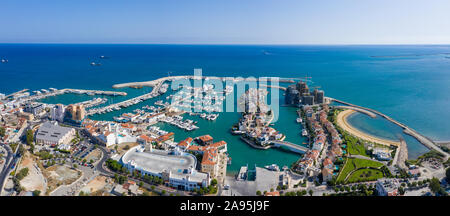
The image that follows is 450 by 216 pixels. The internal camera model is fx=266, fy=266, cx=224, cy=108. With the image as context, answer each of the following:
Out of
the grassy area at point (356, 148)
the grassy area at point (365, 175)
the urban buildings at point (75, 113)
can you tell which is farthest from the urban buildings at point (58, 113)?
the grassy area at point (356, 148)

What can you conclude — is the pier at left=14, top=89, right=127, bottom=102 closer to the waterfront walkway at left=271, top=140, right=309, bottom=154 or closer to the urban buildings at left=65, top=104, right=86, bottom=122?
the urban buildings at left=65, top=104, right=86, bottom=122

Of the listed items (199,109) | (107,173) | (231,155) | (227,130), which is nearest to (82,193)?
(107,173)

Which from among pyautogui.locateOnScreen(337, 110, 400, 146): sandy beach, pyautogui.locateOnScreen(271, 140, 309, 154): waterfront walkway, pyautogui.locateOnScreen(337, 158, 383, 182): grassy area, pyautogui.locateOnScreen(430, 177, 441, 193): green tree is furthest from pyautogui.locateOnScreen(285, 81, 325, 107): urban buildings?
pyautogui.locateOnScreen(430, 177, 441, 193): green tree

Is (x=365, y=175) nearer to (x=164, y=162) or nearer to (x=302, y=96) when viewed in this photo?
(x=164, y=162)
